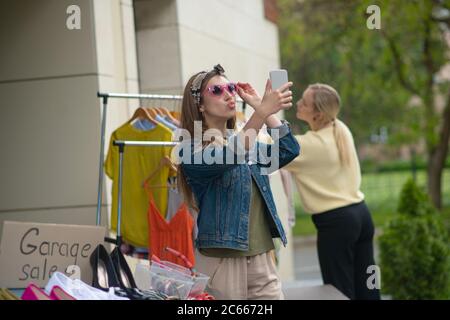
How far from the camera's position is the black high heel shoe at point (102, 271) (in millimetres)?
4320

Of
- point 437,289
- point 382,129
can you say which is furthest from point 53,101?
point 382,129

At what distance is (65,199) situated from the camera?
21.4 feet

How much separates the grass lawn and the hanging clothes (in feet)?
45.3

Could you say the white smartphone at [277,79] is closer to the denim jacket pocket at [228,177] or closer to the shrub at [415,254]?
the denim jacket pocket at [228,177]

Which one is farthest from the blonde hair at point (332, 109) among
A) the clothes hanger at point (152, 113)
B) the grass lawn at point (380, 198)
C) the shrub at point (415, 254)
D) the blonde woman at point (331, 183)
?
the grass lawn at point (380, 198)

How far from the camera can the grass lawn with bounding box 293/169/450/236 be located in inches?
923

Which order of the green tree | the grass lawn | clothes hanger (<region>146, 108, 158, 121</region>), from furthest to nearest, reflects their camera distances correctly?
the grass lawn → the green tree → clothes hanger (<region>146, 108, 158, 121</region>)

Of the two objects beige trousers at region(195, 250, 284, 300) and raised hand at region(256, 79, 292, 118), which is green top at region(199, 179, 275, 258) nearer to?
beige trousers at region(195, 250, 284, 300)

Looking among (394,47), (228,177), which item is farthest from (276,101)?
(394,47)

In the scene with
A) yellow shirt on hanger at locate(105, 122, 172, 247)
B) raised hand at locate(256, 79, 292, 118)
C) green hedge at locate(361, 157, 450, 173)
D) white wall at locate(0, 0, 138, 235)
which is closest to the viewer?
raised hand at locate(256, 79, 292, 118)

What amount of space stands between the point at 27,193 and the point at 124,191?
92cm

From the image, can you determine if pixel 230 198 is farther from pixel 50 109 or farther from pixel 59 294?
pixel 50 109

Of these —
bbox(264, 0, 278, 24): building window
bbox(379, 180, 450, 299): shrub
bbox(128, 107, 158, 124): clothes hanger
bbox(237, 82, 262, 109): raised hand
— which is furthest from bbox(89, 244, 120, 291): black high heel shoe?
bbox(264, 0, 278, 24): building window

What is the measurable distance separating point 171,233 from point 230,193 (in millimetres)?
1267
